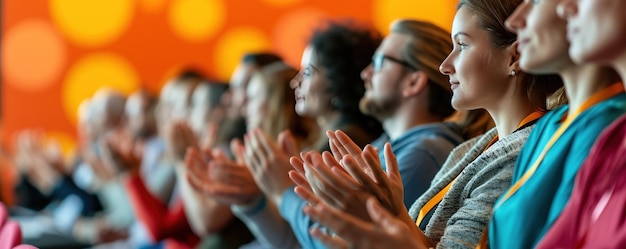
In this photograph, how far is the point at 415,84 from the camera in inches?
74.5

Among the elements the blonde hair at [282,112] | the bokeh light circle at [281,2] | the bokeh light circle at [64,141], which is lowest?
the bokeh light circle at [64,141]

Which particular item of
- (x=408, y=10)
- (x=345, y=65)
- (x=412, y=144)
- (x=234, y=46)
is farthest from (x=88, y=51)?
(x=412, y=144)

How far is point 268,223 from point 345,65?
40 centimetres

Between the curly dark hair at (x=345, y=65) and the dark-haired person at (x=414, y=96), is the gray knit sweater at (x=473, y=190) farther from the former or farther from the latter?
the curly dark hair at (x=345, y=65)

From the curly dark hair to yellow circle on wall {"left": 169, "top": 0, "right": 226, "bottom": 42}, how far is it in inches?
109

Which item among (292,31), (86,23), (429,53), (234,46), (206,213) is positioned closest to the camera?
(429,53)

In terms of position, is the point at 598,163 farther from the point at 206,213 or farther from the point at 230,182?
the point at 206,213

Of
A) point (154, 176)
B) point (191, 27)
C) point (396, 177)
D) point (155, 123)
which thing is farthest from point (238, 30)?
point (396, 177)

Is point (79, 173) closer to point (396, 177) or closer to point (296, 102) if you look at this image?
point (296, 102)

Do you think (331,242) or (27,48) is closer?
(331,242)

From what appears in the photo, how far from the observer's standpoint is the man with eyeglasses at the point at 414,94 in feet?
5.90

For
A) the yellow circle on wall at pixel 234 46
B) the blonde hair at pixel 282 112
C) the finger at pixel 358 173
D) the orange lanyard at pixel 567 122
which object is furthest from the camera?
the yellow circle on wall at pixel 234 46

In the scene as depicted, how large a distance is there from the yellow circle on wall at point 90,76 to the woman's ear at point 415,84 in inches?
A: 134

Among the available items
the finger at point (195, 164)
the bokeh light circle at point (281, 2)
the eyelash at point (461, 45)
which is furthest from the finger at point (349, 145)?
the bokeh light circle at point (281, 2)
